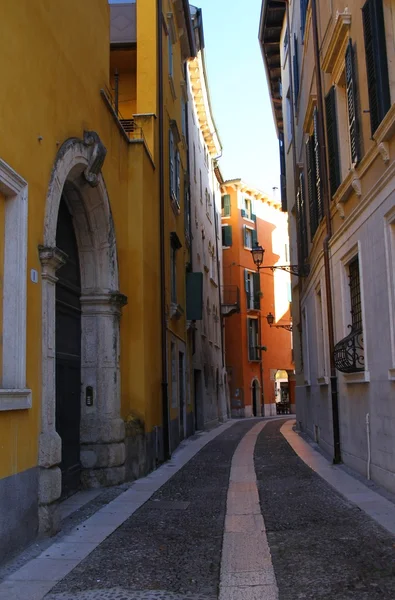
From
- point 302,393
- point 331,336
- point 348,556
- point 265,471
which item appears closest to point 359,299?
point 331,336

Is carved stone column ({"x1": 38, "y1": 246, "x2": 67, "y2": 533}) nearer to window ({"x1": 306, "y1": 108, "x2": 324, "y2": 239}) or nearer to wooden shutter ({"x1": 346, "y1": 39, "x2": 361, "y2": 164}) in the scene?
wooden shutter ({"x1": 346, "y1": 39, "x2": 361, "y2": 164})


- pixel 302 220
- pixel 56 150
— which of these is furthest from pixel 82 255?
pixel 302 220

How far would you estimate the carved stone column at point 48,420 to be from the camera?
6.05 m

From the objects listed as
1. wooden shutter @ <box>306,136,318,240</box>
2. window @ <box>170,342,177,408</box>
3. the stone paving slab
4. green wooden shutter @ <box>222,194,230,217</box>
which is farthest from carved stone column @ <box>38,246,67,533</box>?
green wooden shutter @ <box>222,194,230,217</box>

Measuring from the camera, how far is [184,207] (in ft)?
62.8

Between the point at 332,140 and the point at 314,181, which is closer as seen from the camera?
the point at 332,140

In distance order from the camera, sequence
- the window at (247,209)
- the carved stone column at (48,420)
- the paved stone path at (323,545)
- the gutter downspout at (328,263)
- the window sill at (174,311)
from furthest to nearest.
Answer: the window at (247,209), the window sill at (174,311), the gutter downspout at (328,263), the carved stone column at (48,420), the paved stone path at (323,545)

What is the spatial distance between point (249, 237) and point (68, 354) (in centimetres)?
3405

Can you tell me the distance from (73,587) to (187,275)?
1416cm

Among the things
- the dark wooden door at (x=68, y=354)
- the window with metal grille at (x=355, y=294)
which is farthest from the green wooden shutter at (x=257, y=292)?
the dark wooden door at (x=68, y=354)

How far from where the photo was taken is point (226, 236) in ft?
133

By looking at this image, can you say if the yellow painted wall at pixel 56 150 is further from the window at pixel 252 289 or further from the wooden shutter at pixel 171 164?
the window at pixel 252 289

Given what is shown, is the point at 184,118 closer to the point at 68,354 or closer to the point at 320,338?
the point at 320,338

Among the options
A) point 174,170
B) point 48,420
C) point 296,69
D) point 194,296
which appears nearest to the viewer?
point 48,420
